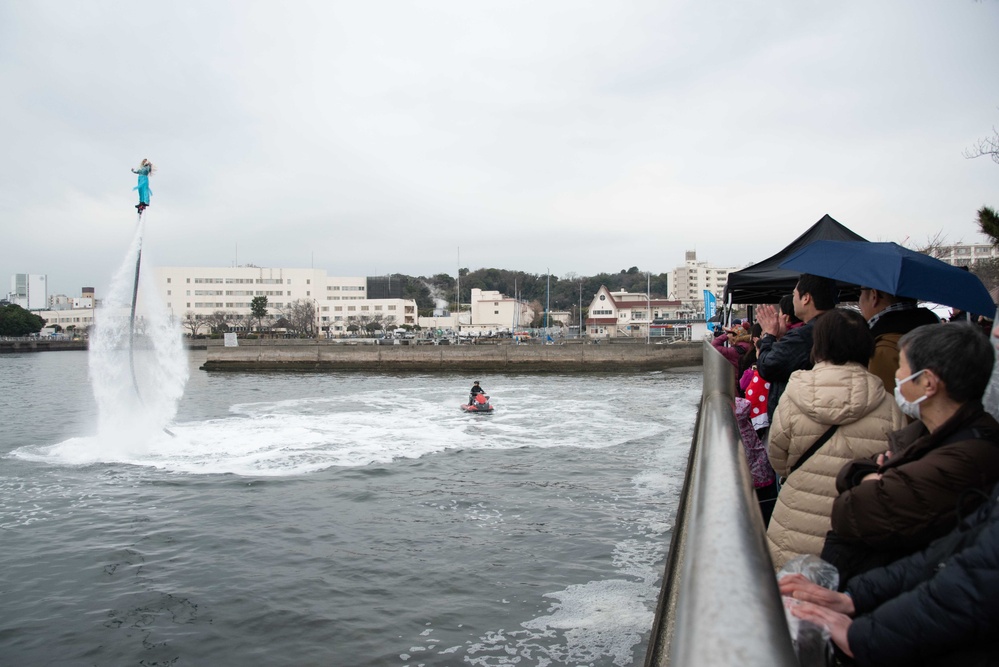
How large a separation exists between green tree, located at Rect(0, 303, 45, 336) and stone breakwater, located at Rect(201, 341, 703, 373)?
7864 centimetres

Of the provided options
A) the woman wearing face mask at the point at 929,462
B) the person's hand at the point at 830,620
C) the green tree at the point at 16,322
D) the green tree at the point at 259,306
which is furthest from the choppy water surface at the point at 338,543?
the green tree at the point at 16,322

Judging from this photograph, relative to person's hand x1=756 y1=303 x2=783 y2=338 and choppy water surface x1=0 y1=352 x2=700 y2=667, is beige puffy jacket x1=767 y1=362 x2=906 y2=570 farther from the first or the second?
choppy water surface x1=0 y1=352 x2=700 y2=667

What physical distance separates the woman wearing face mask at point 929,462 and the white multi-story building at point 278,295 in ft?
364

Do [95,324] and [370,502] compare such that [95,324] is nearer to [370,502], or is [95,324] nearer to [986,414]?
[370,502]

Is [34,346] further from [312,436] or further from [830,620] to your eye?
[830,620]

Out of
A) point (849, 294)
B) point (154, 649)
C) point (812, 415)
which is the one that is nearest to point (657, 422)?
point (849, 294)

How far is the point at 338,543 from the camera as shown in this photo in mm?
11305

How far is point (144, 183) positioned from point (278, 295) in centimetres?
10224

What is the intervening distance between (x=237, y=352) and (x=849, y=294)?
59.7m

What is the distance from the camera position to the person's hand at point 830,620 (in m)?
1.99

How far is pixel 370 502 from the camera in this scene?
45.6ft

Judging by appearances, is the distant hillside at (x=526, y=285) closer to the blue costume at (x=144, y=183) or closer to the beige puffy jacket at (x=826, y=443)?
the blue costume at (x=144, y=183)

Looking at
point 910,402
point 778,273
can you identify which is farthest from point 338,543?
point 910,402

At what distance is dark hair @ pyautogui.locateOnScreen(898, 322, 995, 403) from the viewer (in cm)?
221
